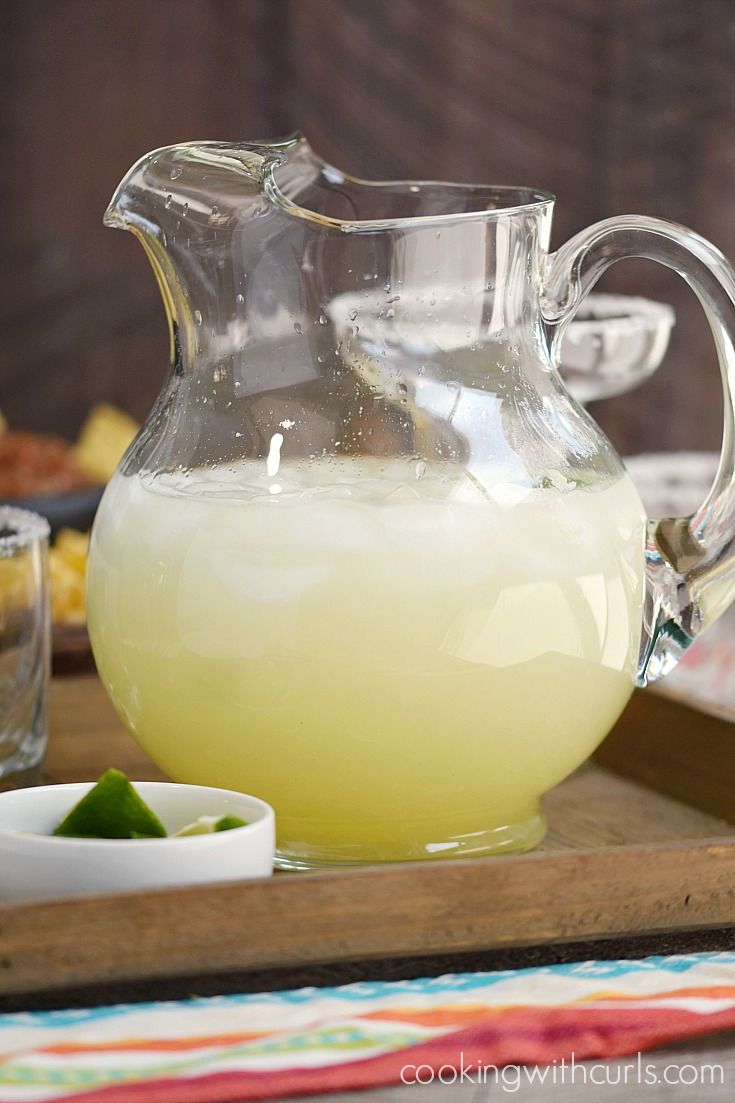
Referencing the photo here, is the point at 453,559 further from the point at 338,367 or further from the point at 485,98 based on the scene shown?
the point at 485,98

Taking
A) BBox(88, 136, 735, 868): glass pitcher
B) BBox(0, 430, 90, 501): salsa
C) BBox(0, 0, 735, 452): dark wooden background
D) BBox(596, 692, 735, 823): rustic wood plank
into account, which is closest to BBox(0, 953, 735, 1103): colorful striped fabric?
BBox(88, 136, 735, 868): glass pitcher

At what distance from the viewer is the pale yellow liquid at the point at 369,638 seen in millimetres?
601

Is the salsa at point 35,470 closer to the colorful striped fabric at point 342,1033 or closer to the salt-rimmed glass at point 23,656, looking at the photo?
the salt-rimmed glass at point 23,656

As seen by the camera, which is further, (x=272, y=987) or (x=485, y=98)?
(x=485, y=98)

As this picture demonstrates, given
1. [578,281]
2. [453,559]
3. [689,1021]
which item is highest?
[578,281]

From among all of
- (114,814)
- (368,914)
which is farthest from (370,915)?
(114,814)

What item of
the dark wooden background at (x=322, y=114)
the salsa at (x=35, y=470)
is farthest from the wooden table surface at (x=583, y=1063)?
the dark wooden background at (x=322, y=114)

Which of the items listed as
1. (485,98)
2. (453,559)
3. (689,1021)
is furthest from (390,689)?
(485,98)

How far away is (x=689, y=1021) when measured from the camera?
0.52m

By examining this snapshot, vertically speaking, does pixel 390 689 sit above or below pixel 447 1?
below

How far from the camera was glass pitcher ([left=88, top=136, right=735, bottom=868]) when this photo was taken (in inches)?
23.8

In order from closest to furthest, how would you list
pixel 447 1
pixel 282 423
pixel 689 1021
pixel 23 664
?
pixel 689 1021, pixel 282 423, pixel 23 664, pixel 447 1

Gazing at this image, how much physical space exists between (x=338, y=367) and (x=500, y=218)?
0.31 ft

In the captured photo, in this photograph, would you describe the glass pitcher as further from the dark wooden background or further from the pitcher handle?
the dark wooden background
